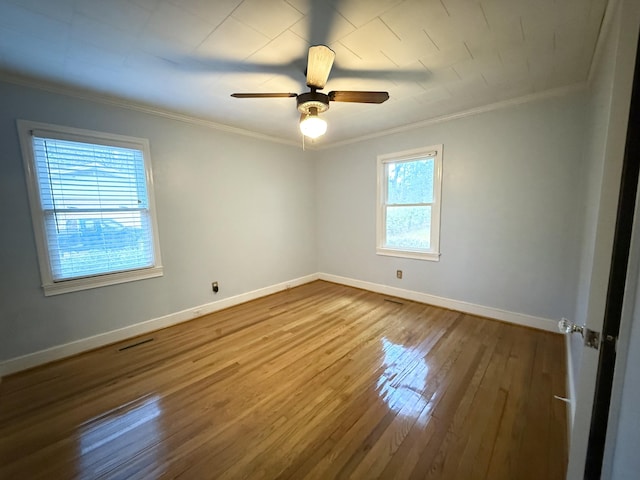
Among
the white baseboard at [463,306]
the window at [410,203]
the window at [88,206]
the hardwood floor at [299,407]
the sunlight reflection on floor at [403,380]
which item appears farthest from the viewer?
the window at [410,203]

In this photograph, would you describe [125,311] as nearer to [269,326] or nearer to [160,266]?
[160,266]

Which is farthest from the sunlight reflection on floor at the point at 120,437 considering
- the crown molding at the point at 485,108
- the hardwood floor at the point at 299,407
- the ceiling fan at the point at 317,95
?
the crown molding at the point at 485,108

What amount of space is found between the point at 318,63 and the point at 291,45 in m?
0.24

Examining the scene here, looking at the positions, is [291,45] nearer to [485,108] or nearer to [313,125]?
[313,125]

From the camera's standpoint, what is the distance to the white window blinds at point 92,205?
232 cm

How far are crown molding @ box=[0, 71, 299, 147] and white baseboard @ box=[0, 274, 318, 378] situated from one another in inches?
91.6

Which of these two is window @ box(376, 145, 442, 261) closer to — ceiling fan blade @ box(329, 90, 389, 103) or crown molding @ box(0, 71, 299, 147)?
ceiling fan blade @ box(329, 90, 389, 103)

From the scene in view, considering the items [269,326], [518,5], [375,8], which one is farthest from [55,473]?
[518,5]

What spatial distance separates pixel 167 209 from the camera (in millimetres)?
3027

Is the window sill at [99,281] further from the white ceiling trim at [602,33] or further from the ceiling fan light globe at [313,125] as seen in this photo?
the white ceiling trim at [602,33]

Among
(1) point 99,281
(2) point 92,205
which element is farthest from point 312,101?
(1) point 99,281

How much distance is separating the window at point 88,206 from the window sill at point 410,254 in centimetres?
307

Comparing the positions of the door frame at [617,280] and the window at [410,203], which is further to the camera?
the window at [410,203]

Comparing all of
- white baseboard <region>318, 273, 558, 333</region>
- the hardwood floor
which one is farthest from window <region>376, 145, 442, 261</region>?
the hardwood floor
